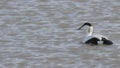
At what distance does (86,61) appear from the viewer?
54.1ft

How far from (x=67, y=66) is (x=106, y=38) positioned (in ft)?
7.40

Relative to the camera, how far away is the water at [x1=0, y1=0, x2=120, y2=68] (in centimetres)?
1650

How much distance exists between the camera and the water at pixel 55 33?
16500mm

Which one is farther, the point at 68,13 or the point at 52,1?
the point at 52,1

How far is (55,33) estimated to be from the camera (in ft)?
62.8

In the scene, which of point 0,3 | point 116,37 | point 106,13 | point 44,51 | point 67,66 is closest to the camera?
point 67,66

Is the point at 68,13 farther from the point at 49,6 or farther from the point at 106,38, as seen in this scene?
the point at 106,38

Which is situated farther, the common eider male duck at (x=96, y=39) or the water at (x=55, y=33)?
the common eider male duck at (x=96, y=39)

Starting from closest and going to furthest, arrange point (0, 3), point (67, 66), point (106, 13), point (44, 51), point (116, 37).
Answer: point (67, 66) < point (44, 51) < point (116, 37) < point (106, 13) < point (0, 3)

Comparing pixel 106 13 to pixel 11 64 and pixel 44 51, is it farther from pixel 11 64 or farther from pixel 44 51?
pixel 11 64

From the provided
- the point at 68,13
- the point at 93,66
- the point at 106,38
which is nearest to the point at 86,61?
the point at 93,66

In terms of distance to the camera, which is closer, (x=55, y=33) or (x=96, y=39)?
(x=96, y=39)

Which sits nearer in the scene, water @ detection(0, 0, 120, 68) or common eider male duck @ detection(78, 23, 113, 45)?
water @ detection(0, 0, 120, 68)

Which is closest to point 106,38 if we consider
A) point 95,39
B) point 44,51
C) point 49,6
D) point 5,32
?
point 95,39
